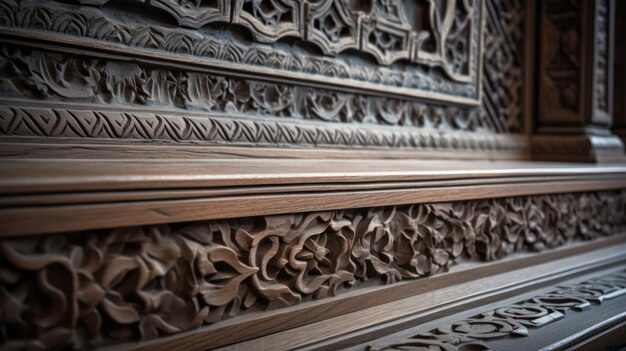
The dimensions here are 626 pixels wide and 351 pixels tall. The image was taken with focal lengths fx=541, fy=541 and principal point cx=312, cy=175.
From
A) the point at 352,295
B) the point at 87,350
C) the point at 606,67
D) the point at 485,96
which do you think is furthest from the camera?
the point at 606,67

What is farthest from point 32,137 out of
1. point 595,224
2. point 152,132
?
point 595,224

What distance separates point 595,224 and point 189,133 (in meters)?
1.09

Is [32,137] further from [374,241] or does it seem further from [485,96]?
[485,96]

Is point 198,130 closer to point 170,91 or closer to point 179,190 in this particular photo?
point 170,91

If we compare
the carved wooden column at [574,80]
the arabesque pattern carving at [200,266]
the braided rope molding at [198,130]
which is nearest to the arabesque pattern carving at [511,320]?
the arabesque pattern carving at [200,266]

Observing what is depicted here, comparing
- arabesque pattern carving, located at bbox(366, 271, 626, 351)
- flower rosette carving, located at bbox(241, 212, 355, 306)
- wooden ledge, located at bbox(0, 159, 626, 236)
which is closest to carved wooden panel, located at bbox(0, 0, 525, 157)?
wooden ledge, located at bbox(0, 159, 626, 236)

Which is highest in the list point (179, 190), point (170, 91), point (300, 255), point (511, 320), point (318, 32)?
point (318, 32)

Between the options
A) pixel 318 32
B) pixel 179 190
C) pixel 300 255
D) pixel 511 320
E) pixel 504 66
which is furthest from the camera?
pixel 504 66

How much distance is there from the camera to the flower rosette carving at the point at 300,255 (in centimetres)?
67

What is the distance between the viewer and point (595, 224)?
54.9 inches

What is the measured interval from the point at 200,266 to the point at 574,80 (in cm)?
151

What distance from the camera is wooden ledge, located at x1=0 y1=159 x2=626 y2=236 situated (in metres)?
0.48

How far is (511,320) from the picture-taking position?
2.79 feet

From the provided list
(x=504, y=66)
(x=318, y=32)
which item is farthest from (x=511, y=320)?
(x=504, y=66)
